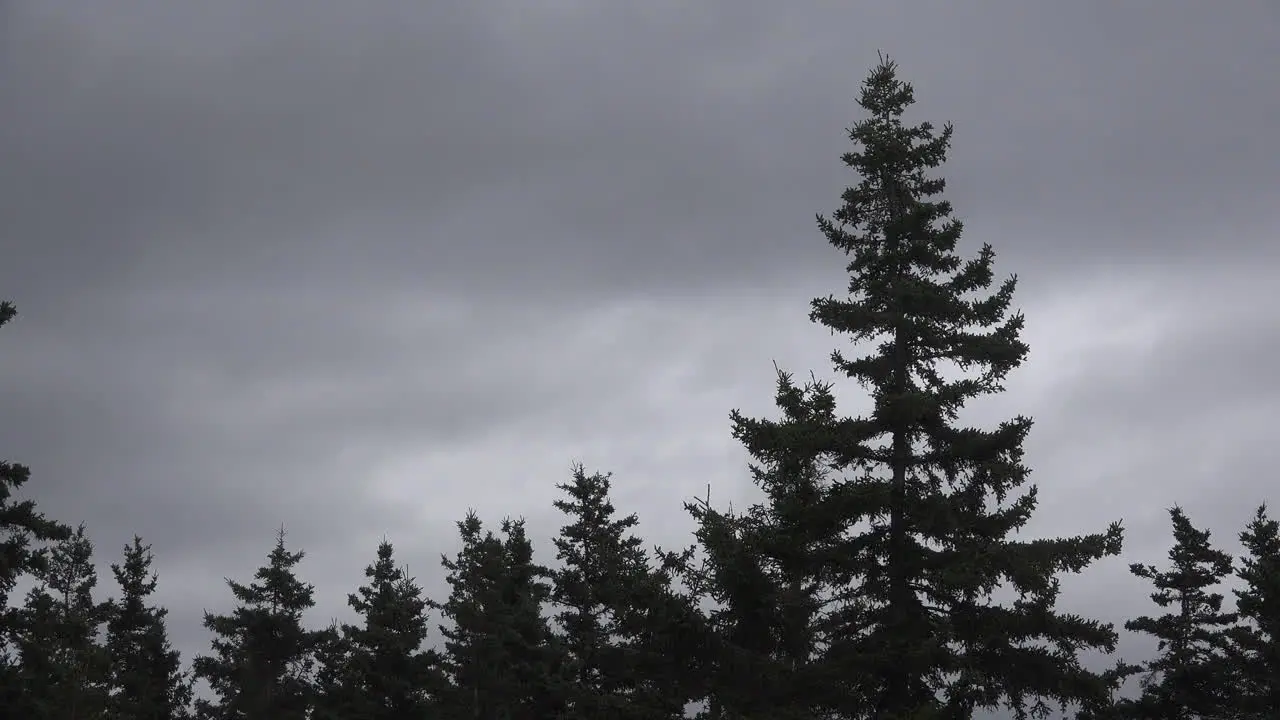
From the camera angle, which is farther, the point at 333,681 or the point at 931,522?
the point at 333,681

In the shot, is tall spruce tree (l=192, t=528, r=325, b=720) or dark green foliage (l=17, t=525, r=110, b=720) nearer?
dark green foliage (l=17, t=525, r=110, b=720)

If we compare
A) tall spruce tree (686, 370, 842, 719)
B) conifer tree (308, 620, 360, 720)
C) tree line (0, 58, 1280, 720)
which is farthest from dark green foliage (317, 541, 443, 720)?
tall spruce tree (686, 370, 842, 719)

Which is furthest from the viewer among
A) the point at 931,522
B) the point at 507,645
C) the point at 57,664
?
the point at 507,645

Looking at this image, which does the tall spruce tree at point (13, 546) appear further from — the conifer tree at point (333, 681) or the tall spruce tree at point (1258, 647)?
the tall spruce tree at point (1258, 647)

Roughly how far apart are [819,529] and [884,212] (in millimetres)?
8891

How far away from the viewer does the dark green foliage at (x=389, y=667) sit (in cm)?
4831

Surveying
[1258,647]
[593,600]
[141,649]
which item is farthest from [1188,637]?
[141,649]

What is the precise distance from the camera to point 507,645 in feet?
144

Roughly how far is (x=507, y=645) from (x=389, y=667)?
860 cm

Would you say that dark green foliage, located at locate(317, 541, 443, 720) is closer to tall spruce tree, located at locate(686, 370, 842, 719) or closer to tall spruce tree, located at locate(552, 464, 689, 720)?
tall spruce tree, located at locate(552, 464, 689, 720)

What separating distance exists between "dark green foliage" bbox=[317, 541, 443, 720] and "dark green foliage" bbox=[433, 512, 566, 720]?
181 cm

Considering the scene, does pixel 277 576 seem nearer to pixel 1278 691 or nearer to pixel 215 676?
pixel 215 676

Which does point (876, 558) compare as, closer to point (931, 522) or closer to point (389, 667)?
point (931, 522)

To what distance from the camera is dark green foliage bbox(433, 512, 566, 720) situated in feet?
135
